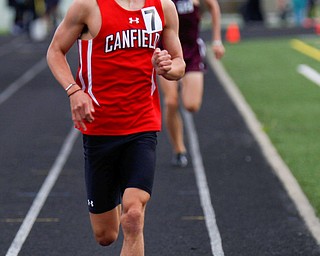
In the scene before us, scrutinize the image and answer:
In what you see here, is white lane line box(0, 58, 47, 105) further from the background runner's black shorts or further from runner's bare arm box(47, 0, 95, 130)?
runner's bare arm box(47, 0, 95, 130)

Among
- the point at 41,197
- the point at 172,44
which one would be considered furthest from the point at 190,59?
the point at 172,44

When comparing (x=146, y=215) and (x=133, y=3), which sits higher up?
(x=133, y=3)

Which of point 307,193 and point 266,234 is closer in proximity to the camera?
point 266,234

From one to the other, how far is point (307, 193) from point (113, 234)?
3.24 m

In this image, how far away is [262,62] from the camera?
23.4 m

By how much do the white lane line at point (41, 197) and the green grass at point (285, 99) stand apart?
232cm

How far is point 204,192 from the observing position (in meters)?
9.26

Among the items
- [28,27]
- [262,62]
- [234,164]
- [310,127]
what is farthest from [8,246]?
[28,27]

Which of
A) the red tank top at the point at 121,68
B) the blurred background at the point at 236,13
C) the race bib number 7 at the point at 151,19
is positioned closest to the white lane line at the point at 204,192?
the red tank top at the point at 121,68

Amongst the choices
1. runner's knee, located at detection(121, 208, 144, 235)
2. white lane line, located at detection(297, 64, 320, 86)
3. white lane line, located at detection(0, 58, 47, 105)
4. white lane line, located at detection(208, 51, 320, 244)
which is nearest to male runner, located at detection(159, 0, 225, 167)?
white lane line, located at detection(208, 51, 320, 244)

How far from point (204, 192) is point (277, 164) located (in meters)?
1.58

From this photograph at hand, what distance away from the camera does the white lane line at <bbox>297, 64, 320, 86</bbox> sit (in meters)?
19.5

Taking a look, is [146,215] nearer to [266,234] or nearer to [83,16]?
[266,234]

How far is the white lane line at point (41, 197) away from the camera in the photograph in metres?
7.38
